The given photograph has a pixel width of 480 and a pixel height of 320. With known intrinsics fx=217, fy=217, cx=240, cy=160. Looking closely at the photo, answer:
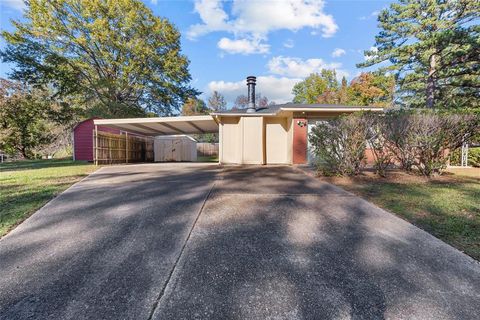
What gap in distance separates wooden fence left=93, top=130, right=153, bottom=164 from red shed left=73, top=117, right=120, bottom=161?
2.49 metres

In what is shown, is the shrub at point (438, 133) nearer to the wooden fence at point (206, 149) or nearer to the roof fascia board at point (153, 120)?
the roof fascia board at point (153, 120)

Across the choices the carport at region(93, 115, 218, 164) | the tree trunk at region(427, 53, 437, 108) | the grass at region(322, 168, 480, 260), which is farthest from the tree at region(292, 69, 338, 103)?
the grass at region(322, 168, 480, 260)

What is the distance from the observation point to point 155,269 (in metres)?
2.15

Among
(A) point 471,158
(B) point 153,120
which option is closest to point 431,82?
(A) point 471,158

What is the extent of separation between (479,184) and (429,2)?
1297 cm

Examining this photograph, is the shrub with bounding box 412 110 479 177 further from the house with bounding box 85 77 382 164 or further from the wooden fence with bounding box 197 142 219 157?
the wooden fence with bounding box 197 142 219 157

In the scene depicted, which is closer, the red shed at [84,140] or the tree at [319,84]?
the red shed at [84,140]

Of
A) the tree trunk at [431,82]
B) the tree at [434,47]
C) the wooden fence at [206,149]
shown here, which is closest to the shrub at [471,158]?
the tree at [434,47]

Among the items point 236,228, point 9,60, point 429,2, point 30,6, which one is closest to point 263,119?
point 236,228

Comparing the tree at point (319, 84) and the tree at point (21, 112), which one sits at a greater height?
the tree at point (319, 84)

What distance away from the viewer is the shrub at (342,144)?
6059 millimetres

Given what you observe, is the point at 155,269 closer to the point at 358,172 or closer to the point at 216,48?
the point at 358,172

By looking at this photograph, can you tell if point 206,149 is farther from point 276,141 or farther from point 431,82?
point 431,82

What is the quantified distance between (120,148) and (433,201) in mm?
14924
